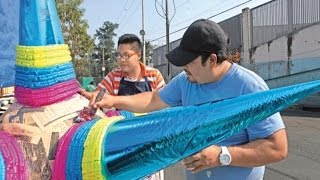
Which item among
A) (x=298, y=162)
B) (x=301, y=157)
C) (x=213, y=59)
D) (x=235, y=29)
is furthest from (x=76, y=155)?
(x=235, y=29)

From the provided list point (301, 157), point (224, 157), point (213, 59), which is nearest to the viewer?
point (224, 157)

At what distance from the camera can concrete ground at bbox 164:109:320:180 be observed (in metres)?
6.40

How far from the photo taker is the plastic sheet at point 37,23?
1717 mm

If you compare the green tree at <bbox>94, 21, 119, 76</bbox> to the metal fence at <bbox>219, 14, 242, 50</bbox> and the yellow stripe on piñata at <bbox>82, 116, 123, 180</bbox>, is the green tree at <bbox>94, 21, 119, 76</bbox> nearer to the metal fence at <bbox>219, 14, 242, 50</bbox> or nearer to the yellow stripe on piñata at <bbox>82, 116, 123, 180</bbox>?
the metal fence at <bbox>219, 14, 242, 50</bbox>

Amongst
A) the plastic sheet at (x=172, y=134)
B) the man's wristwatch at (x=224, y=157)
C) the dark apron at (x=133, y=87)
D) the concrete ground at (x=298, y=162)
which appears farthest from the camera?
the concrete ground at (x=298, y=162)

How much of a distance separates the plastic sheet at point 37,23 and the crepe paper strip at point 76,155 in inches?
13.6

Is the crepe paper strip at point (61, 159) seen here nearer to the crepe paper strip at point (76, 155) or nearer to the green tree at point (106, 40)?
the crepe paper strip at point (76, 155)

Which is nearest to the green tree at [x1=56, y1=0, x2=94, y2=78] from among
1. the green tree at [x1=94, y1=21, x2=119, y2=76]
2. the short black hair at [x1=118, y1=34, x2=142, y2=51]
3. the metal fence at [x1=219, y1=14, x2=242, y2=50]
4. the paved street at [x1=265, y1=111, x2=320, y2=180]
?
the metal fence at [x1=219, y1=14, x2=242, y2=50]

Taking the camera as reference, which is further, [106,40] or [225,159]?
[106,40]

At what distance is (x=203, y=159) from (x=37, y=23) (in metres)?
0.73

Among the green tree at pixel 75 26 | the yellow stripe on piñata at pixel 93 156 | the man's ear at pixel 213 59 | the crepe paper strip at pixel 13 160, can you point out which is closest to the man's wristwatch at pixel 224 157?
the man's ear at pixel 213 59

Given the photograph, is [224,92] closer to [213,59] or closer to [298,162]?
[213,59]

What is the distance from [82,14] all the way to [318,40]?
1278cm

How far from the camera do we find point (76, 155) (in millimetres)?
1577
